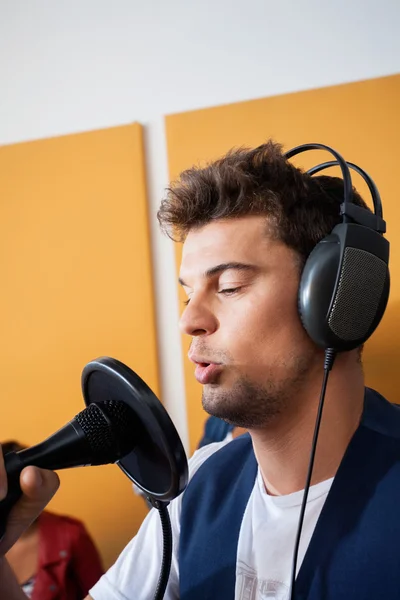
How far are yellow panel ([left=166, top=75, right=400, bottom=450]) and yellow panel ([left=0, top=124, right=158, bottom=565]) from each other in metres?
0.15

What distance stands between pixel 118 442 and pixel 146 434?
4cm

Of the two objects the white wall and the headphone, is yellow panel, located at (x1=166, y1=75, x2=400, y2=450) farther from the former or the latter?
the headphone

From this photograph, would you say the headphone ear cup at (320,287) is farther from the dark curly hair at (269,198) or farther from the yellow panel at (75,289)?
the yellow panel at (75,289)

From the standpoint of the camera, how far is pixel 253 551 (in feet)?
3.00

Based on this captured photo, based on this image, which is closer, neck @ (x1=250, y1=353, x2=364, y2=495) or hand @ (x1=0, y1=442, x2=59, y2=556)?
hand @ (x1=0, y1=442, x2=59, y2=556)

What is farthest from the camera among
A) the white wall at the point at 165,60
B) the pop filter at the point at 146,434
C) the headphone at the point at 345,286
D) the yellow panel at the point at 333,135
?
the white wall at the point at 165,60

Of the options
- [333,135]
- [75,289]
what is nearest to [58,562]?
[75,289]

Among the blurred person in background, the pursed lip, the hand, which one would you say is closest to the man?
the pursed lip

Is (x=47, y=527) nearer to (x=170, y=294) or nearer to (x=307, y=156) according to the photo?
(x=170, y=294)

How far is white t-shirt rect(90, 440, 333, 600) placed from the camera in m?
0.87

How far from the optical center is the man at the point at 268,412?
33.6 inches

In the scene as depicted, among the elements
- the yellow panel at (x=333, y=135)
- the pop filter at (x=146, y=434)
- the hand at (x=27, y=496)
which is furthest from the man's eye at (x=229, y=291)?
the yellow panel at (x=333, y=135)

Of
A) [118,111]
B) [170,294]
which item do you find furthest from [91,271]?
[118,111]

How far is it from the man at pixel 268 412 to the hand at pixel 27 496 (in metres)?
0.17
